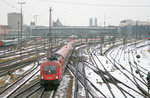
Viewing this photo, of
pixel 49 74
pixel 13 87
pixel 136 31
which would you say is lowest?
pixel 13 87

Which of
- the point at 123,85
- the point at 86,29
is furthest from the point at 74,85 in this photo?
the point at 86,29

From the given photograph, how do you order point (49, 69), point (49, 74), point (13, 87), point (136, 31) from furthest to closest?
point (136, 31)
point (13, 87)
point (49, 69)
point (49, 74)

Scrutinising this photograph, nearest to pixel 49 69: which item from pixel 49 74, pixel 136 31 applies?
pixel 49 74

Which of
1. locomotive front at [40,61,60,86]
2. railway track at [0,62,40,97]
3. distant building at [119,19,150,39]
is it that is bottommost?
railway track at [0,62,40,97]

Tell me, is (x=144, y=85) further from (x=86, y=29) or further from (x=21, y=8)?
(x=86, y=29)

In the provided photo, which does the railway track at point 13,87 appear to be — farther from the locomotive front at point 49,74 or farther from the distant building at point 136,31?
the distant building at point 136,31

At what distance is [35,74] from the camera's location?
938 inches

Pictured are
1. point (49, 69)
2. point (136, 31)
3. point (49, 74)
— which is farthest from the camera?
point (136, 31)

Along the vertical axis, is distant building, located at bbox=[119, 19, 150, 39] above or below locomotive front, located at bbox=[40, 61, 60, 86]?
above

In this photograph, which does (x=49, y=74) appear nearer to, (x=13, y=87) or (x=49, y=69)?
(x=49, y=69)

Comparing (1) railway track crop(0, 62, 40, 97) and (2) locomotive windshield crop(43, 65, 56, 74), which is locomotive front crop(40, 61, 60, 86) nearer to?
(2) locomotive windshield crop(43, 65, 56, 74)

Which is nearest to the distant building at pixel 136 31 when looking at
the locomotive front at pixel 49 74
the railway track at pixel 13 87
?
the railway track at pixel 13 87

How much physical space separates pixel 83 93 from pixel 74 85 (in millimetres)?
2591

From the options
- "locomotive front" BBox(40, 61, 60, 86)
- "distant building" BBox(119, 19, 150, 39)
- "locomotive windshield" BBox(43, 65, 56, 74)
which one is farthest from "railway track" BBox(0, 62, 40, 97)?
"distant building" BBox(119, 19, 150, 39)
